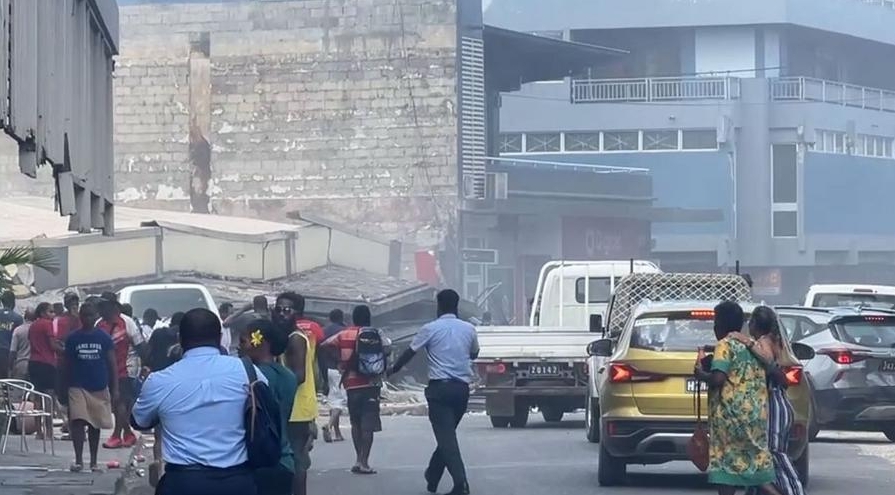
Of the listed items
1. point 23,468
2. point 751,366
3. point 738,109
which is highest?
point 738,109

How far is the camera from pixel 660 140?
70188 millimetres

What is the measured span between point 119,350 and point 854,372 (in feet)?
26.7

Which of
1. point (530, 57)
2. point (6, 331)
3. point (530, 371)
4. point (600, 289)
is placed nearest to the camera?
point (6, 331)

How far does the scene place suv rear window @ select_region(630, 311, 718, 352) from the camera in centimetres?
1526

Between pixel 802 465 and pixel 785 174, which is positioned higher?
pixel 785 174

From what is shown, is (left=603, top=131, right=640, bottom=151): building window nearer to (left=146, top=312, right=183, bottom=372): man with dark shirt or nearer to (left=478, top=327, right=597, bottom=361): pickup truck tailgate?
(left=478, top=327, right=597, bottom=361): pickup truck tailgate

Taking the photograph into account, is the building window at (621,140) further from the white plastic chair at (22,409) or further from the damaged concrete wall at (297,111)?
the white plastic chair at (22,409)

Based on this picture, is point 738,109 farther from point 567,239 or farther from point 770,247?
point 567,239

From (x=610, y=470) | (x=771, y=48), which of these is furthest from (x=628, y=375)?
(x=771, y=48)

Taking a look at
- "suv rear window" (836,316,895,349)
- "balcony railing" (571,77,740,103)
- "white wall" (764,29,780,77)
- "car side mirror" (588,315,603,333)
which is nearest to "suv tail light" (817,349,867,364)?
"suv rear window" (836,316,895,349)

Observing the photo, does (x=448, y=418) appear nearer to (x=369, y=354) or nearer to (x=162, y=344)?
(x=369, y=354)

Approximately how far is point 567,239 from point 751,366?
143 feet

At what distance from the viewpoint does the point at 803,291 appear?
70.9 m

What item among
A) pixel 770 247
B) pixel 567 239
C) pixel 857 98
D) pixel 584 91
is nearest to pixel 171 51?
pixel 567 239
